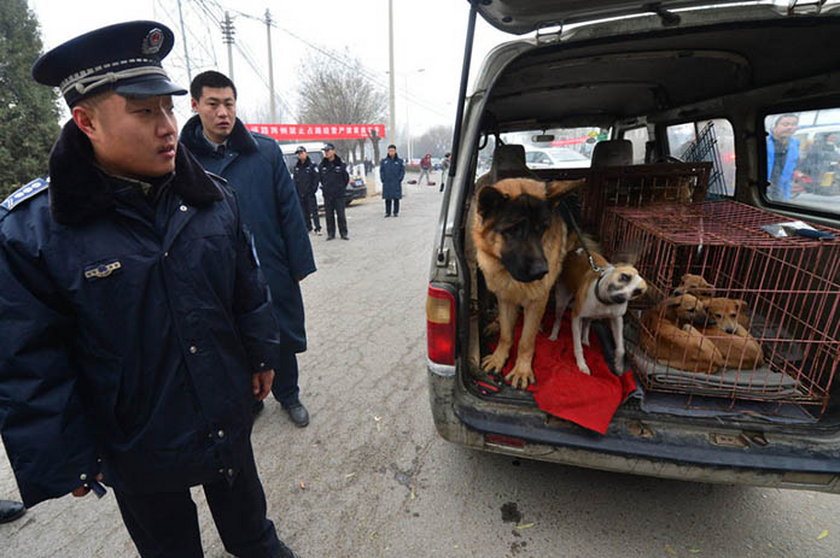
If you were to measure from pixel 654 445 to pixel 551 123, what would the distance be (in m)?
4.43

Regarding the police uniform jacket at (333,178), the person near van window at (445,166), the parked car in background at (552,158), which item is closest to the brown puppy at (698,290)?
the person near van window at (445,166)

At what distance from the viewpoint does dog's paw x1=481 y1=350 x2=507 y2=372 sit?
8.29 ft

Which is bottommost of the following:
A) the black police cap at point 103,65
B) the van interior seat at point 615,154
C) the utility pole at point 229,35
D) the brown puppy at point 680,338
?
the brown puppy at point 680,338

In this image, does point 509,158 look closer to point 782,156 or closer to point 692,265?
point 692,265

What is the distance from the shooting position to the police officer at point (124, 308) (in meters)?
1.18

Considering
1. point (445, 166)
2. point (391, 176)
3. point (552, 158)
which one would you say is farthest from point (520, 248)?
point (445, 166)

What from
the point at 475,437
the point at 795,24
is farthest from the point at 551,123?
the point at 475,437

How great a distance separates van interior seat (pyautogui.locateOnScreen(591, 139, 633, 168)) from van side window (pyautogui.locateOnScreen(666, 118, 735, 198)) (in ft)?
1.73

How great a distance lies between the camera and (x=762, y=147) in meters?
3.33

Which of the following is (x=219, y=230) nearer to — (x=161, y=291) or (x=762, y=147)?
(x=161, y=291)

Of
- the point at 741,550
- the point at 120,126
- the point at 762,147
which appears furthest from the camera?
the point at 762,147

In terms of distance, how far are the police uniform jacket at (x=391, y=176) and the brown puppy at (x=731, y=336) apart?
11.4 meters

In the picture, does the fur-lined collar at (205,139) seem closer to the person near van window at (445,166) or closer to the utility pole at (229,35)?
the person near van window at (445,166)

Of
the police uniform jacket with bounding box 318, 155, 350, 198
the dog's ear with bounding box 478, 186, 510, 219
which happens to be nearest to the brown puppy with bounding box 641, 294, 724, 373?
the dog's ear with bounding box 478, 186, 510, 219
